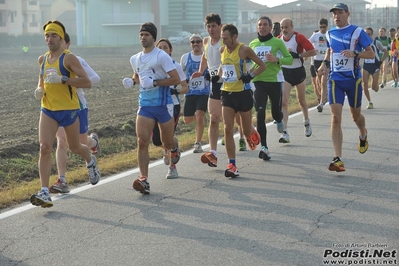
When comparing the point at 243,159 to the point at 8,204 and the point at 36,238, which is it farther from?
the point at 36,238

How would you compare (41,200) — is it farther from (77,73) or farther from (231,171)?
(231,171)

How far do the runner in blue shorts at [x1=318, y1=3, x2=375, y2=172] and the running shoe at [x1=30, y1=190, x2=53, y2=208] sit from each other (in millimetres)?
3593

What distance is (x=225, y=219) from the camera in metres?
7.98

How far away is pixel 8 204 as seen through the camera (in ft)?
29.9

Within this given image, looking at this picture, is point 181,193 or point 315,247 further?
point 181,193

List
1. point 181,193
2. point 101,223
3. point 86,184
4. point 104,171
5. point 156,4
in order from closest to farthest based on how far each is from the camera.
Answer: point 101,223
point 181,193
point 86,184
point 104,171
point 156,4

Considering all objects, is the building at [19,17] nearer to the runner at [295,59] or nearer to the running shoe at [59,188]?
the runner at [295,59]

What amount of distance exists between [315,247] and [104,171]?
4.86m

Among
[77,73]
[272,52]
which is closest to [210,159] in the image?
[272,52]

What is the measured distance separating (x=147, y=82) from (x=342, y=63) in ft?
8.63

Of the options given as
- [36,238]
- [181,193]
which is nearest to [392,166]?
[181,193]

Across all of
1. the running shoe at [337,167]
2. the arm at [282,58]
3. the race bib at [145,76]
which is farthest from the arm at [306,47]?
the race bib at [145,76]

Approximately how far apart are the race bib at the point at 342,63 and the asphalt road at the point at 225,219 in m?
1.29

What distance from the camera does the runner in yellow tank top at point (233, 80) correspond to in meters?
10.3
